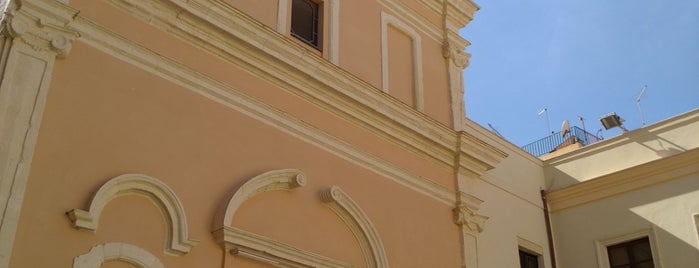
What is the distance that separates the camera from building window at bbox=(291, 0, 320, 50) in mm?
10516

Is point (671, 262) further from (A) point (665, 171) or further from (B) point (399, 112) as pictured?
(B) point (399, 112)

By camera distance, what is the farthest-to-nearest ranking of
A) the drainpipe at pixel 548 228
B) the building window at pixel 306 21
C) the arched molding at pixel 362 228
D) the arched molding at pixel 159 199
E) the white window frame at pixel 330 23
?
the drainpipe at pixel 548 228 < the building window at pixel 306 21 < the white window frame at pixel 330 23 < the arched molding at pixel 362 228 < the arched molding at pixel 159 199

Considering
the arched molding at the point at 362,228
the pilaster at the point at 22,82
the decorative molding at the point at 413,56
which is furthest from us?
the decorative molding at the point at 413,56

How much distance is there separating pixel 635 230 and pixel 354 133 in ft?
16.8

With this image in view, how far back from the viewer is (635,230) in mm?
12727

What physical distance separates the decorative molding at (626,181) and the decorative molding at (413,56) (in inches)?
137

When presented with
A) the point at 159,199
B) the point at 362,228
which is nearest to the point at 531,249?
the point at 362,228

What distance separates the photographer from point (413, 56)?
40.1 feet

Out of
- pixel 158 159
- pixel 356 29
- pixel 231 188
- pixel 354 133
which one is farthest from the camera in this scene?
pixel 356 29

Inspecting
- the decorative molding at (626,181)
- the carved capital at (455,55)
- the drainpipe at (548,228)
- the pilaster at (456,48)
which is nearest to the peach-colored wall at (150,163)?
the pilaster at (456,48)

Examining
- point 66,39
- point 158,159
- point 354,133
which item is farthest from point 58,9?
point 354,133

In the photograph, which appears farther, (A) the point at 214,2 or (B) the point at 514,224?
(B) the point at 514,224

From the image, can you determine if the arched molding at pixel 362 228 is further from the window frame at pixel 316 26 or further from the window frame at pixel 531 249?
the window frame at pixel 531 249

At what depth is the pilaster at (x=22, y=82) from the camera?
6734 millimetres
